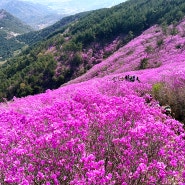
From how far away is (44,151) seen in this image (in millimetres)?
5383

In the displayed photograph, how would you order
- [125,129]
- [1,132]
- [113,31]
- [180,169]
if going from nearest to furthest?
1. [180,169]
2. [125,129]
3. [1,132]
4. [113,31]

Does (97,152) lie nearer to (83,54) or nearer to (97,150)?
(97,150)

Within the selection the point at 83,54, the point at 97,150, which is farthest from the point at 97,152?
the point at 83,54

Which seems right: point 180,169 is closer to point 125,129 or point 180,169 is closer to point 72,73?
point 125,129

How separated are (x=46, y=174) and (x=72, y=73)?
231 feet

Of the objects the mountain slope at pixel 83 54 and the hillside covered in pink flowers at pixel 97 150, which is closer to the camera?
the hillside covered in pink flowers at pixel 97 150

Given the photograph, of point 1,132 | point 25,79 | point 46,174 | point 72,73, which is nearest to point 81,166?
point 46,174

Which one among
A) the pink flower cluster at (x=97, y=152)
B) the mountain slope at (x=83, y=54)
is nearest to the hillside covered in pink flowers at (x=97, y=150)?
the pink flower cluster at (x=97, y=152)

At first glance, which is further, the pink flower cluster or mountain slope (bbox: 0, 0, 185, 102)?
mountain slope (bbox: 0, 0, 185, 102)

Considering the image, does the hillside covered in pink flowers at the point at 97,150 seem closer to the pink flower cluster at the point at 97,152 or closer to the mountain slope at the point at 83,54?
the pink flower cluster at the point at 97,152

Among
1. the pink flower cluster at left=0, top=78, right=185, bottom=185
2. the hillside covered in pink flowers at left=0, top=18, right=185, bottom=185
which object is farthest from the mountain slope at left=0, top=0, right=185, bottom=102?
the pink flower cluster at left=0, top=78, right=185, bottom=185

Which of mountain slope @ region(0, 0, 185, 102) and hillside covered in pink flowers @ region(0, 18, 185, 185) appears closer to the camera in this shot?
hillside covered in pink flowers @ region(0, 18, 185, 185)

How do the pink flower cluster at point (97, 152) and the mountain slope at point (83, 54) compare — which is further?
the mountain slope at point (83, 54)

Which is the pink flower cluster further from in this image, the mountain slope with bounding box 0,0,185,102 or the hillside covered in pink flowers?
the mountain slope with bounding box 0,0,185,102
